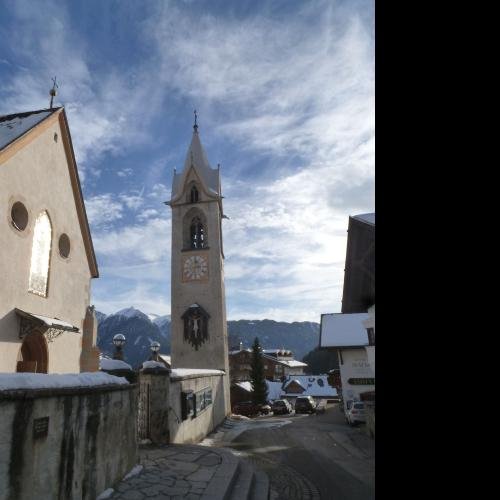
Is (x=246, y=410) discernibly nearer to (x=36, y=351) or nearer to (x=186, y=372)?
(x=186, y=372)

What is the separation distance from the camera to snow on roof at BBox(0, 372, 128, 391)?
16.0 ft

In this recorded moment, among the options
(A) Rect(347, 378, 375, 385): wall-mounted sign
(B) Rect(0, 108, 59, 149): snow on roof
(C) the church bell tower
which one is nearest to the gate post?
(B) Rect(0, 108, 59, 149): snow on roof

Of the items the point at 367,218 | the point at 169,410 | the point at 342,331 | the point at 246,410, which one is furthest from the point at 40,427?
the point at 246,410

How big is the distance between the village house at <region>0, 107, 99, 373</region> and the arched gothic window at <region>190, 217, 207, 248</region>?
59.5 feet

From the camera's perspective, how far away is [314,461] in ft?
39.3

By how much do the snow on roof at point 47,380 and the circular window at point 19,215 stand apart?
191 inches

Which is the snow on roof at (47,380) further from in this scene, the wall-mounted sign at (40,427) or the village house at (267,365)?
the village house at (267,365)

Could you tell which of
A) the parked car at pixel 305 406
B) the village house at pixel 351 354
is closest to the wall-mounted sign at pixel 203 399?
the village house at pixel 351 354

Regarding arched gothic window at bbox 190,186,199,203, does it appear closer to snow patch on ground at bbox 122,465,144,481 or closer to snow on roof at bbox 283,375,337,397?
snow patch on ground at bbox 122,465,144,481
